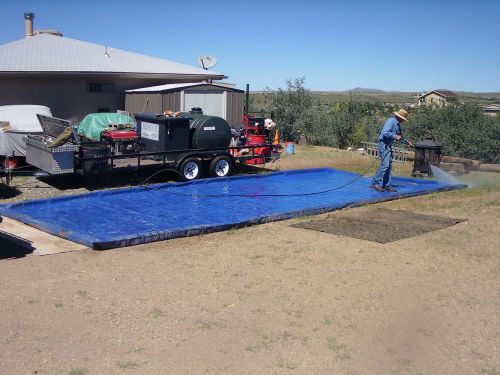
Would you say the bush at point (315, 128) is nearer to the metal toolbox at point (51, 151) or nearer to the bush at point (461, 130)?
the bush at point (461, 130)

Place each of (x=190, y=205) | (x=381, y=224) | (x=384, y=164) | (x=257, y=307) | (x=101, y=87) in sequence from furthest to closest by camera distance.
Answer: (x=101, y=87) → (x=384, y=164) → (x=190, y=205) → (x=381, y=224) → (x=257, y=307)

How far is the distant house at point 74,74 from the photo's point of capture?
19.5 meters

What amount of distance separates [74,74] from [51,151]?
31.1ft

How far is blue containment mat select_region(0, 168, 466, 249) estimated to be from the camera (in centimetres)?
876

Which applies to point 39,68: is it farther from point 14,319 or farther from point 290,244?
point 14,319

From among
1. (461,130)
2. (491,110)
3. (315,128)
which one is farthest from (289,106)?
(491,110)

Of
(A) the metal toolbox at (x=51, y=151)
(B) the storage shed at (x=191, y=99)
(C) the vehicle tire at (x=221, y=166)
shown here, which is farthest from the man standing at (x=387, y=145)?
(B) the storage shed at (x=191, y=99)

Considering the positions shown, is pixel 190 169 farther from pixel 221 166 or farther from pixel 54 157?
pixel 54 157

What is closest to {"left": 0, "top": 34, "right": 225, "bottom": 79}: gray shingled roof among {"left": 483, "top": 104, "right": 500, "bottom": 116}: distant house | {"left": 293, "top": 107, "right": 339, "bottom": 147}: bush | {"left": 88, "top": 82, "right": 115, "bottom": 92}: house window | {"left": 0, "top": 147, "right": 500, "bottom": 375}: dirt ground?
{"left": 88, "top": 82, "right": 115, "bottom": 92}: house window

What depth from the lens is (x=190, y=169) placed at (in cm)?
1369

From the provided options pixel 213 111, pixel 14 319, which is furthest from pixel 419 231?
pixel 213 111

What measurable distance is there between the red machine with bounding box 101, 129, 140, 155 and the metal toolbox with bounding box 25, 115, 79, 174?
4.56 ft

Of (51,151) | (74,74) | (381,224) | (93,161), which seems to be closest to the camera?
(381,224)

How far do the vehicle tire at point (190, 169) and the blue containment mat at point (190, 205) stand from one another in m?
0.73
